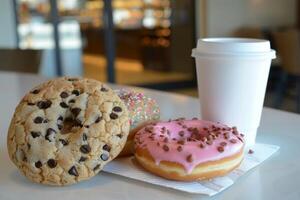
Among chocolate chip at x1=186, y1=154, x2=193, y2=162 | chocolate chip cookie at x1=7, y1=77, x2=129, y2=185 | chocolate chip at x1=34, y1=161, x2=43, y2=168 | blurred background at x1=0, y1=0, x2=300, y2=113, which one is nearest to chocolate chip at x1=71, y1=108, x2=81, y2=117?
chocolate chip cookie at x1=7, y1=77, x2=129, y2=185

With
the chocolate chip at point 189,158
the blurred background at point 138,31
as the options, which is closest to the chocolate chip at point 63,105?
the chocolate chip at point 189,158

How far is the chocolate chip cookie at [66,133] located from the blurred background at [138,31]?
4.59m

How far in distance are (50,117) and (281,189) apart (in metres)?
0.41

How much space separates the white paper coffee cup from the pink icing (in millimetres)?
59

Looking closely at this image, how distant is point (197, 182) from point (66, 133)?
0.24 meters

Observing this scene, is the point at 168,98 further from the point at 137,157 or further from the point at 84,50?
the point at 84,50

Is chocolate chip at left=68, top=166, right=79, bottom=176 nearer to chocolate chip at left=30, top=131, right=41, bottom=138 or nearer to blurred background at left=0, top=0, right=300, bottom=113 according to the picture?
chocolate chip at left=30, top=131, right=41, bottom=138

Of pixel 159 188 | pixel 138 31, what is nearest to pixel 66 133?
pixel 159 188

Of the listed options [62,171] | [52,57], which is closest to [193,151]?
[62,171]

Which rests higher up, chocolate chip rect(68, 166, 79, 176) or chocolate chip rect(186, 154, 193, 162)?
chocolate chip rect(186, 154, 193, 162)

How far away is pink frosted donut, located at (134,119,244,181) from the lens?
0.75 metres

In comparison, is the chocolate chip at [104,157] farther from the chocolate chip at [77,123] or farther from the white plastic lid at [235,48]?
the white plastic lid at [235,48]

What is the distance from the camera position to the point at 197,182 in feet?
2.49

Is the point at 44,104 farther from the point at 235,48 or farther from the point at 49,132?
the point at 235,48
